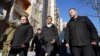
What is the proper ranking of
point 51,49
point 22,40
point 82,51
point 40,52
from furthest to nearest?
point 40,52, point 51,49, point 22,40, point 82,51

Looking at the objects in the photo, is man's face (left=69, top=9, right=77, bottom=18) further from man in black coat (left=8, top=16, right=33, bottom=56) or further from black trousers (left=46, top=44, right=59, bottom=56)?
black trousers (left=46, top=44, right=59, bottom=56)

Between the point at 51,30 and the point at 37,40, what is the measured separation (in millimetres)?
3245

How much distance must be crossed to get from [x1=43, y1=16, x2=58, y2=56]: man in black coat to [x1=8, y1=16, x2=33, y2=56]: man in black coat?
4.92ft

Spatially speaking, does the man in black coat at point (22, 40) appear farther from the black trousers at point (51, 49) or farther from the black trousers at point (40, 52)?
the black trousers at point (40, 52)

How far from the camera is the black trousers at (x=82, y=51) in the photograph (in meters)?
7.65

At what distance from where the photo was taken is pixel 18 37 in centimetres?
885

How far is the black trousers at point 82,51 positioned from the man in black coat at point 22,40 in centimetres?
165

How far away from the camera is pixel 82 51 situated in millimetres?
7750

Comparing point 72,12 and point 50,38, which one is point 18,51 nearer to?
point 50,38

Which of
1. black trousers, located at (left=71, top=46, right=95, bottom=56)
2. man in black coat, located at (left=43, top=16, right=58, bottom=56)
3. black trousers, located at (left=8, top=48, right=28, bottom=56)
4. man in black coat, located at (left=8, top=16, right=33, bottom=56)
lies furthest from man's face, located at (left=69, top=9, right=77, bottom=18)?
man in black coat, located at (left=43, top=16, right=58, bottom=56)

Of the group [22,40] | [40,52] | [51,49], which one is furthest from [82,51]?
[40,52]

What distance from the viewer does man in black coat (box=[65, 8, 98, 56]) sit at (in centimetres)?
771

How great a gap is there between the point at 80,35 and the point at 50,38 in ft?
8.66

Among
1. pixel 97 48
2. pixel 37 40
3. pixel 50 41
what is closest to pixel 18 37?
pixel 50 41
